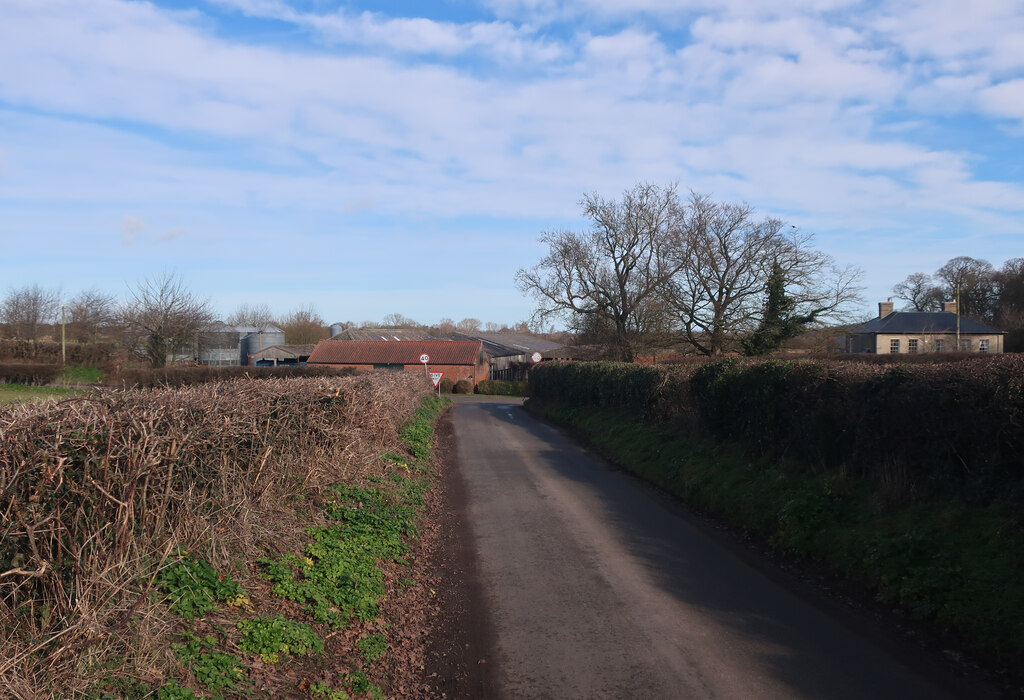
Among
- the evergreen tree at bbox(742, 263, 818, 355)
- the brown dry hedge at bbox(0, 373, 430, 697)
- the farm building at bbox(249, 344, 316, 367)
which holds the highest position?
the evergreen tree at bbox(742, 263, 818, 355)

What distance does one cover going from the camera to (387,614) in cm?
660

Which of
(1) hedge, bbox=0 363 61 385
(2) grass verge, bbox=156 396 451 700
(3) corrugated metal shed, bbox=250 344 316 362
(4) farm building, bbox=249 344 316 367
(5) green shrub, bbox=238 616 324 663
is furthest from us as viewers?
(3) corrugated metal shed, bbox=250 344 316 362

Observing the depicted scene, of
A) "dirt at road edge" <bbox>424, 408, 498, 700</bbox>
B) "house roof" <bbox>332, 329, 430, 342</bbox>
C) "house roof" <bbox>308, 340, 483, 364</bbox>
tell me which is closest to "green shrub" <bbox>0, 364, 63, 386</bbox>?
"house roof" <bbox>308, 340, 483, 364</bbox>

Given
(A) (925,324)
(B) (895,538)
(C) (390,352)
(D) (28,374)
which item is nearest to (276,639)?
(B) (895,538)

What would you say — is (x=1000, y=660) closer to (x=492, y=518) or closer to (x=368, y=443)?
(x=492, y=518)

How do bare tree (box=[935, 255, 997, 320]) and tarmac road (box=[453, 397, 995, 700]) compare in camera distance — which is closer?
tarmac road (box=[453, 397, 995, 700])

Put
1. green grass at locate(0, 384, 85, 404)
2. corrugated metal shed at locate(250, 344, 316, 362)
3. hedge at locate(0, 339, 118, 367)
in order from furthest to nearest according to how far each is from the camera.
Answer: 1. corrugated metal shed at locate(250, 344, 316, 362)
2. hedge at locate(0, 339, 118, 367)
3. green grass at locate(0, 384, 85, 404)

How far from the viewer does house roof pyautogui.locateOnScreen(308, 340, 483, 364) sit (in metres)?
64.7

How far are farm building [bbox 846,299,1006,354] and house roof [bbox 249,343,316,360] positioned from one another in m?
51.5

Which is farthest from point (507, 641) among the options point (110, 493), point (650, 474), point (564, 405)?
point (564, 405)

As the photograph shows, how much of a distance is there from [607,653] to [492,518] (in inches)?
214

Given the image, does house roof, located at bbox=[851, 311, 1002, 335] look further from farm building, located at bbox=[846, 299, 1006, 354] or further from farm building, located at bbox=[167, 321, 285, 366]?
farm building, located at bbox=[167, 321, 285, 366]

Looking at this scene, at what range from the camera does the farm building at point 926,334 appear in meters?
46.2

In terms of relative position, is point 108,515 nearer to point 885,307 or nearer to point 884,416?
point 884,416
